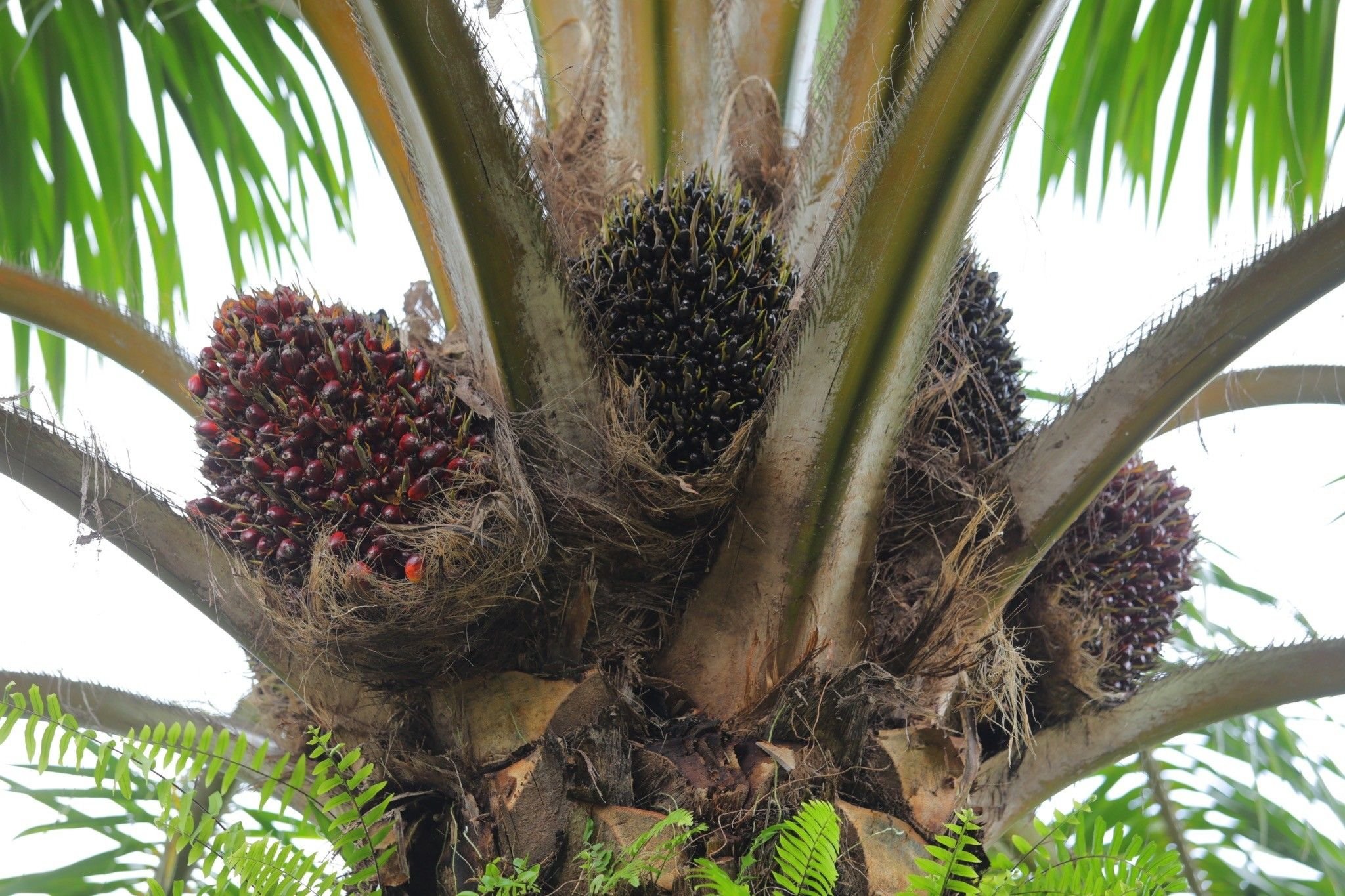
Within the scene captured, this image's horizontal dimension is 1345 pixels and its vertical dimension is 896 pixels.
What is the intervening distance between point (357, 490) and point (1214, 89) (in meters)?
2.18

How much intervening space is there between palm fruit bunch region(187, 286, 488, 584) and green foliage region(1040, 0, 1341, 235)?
1640 mm

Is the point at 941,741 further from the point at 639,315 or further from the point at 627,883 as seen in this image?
the point at 639,315

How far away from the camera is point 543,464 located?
1646 millimetres

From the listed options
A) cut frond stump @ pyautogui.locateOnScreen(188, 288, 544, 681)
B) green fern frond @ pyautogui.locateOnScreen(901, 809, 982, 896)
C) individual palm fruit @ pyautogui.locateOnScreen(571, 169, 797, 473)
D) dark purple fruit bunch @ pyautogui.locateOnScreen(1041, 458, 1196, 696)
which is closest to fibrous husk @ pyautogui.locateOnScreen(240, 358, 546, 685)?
cut frond stump @ pyautogui.locateOnScreen(188, 288, 544, 681)

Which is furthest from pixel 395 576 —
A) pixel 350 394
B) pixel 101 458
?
pixel 101 458

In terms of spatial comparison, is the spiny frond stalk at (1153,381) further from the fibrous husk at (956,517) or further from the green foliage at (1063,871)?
the green foliage at (1063,871)

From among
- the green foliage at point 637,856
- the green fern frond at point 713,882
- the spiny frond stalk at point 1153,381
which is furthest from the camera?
the spiny frond stalk at point 1153,381

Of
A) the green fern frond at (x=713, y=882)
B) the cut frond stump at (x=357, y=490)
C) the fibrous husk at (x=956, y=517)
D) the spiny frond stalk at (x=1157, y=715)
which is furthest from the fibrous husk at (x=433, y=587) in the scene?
the spiny frond stalk at (x=1157, y=715)

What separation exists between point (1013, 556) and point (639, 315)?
0.72 m

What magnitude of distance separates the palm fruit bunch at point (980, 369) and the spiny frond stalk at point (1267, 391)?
0.36 m

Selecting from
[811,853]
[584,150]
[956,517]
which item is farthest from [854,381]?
[584,150]

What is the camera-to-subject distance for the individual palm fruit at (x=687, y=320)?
1.65m

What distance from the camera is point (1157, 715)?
1.94 meters

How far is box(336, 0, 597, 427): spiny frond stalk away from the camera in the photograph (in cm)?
138
